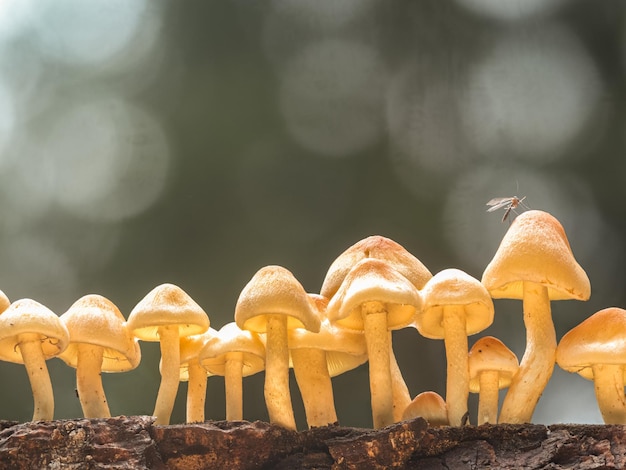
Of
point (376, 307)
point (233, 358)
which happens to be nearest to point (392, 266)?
point (376, 307)

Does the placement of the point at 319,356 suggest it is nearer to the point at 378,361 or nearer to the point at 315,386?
the point at 315,386

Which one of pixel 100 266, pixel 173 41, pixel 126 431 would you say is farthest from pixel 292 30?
pixel 126 431

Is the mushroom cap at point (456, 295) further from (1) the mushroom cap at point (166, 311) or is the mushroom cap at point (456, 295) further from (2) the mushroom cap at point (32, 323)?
(2) the mushroom cap at point (32, 323)

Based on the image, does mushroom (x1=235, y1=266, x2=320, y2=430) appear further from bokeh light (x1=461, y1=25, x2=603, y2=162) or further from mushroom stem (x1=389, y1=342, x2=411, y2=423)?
bokeh light (x1=461, y1=25, x2=603, y2=162)

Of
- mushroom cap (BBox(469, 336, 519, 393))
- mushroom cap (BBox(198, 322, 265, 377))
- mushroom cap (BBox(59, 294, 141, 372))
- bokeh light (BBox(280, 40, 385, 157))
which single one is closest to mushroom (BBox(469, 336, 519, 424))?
mushroom cap (BBox(469, 336, 519, 393))

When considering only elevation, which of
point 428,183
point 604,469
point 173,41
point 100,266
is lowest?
point 604,469

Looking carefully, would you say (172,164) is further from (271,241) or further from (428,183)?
(428,183)
